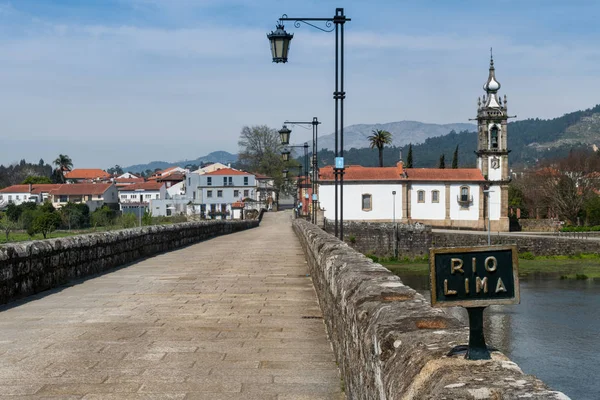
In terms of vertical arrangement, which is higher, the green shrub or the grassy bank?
the green shrub

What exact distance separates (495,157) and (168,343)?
248 ft

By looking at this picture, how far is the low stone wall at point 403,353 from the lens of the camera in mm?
2631

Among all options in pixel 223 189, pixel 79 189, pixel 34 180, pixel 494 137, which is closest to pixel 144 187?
pixel 79 189

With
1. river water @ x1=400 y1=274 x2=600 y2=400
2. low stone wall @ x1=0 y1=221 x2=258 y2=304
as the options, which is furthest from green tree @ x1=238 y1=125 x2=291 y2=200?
low stone wall @ x1=0 y1=221 x2=258 y2=304

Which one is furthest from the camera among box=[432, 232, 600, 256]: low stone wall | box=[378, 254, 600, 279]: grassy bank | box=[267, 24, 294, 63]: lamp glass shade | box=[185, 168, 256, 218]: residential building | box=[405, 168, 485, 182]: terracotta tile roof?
box=[185, 168, 256, 218]: residential building

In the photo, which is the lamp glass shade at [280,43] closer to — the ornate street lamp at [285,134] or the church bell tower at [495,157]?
the ornate street lamp at [285,134]

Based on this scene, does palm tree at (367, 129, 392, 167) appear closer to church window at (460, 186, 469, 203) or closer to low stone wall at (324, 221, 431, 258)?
church window at (460, 186, 469, 203)

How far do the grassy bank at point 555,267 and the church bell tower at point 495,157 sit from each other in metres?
14.6

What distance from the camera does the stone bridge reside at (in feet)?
11.1

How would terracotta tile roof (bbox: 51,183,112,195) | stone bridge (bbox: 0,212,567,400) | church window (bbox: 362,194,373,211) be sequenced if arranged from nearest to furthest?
stone bridge (bbox: 0,212,567,400), church window (bbox: 362,194,373,211), terracotta tile roof (bbox: 51,183,112,195)

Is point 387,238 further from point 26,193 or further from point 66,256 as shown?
point 26,193

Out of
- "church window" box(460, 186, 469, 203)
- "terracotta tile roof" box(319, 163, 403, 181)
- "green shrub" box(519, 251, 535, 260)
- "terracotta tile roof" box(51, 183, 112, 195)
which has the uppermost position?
"terracotta tile roof" box(319, 163, 403, 181)

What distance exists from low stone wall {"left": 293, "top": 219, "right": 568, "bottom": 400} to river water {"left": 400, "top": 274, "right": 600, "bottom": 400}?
43.5ft

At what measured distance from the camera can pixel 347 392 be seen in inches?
215
